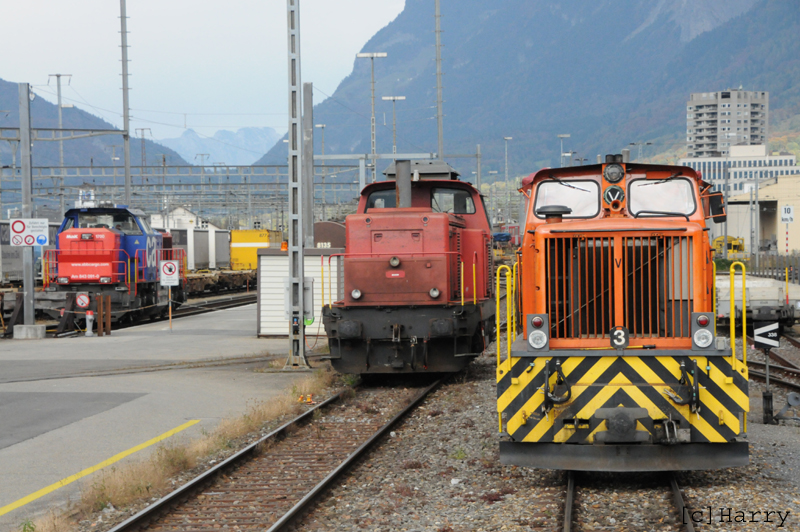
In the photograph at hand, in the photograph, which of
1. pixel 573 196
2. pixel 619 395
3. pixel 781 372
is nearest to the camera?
pixel 619 395

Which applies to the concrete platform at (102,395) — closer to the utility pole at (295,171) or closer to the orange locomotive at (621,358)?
the utility pole at (295,171)

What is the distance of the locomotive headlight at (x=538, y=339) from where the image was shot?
23.1ft

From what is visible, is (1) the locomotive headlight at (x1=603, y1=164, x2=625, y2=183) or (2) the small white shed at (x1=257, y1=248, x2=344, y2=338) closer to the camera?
(1) the locomotive headlight at (x1=603, y1=164, x2=625, y2=183)

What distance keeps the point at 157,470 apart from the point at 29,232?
13878 mm

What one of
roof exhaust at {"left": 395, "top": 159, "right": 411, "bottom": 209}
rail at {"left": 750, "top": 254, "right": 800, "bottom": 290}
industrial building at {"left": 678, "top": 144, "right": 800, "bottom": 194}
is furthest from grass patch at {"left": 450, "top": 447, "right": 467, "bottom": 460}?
industrial building at {"left": 678, "top": 144, "right": 800, "bottom": 194}

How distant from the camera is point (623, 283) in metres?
7.24

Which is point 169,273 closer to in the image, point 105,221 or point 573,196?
point 105,221

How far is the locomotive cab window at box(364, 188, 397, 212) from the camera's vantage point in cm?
1382

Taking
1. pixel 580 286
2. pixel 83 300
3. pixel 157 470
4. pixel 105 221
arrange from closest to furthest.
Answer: pixel 580 286
pixel 157 470
pixel 83 300
pixel 105 221

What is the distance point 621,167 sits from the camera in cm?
789

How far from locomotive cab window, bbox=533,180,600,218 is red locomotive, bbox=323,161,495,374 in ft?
13.6

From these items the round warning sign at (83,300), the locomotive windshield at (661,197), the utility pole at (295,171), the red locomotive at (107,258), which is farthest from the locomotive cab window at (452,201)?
the red locomotive at (107,258)

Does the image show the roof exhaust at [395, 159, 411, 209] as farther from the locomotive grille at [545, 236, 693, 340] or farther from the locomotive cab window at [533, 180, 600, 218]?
the locomotive grille at [545, 236, 693, 340]

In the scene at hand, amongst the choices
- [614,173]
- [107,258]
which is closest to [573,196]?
[614,173]
